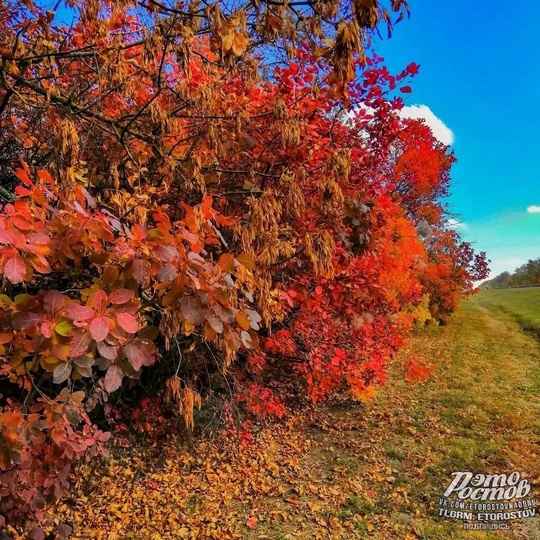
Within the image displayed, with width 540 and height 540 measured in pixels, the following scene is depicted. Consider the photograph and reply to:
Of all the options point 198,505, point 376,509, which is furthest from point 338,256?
point 198,505

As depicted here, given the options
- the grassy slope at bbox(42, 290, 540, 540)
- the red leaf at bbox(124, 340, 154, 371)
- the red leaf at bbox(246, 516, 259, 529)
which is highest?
the red leaf at bbox(124, 340, 154, 371)

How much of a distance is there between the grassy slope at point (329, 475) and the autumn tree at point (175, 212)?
942 millimetres

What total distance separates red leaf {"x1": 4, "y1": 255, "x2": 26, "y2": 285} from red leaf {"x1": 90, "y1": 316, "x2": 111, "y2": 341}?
0.98 ft

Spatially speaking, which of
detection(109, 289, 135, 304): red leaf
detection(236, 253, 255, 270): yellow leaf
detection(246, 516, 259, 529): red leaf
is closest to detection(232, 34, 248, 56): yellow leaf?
detection(236, 253, 255, 270): yellow leaf

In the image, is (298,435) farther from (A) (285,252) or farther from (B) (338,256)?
(A) (285,252)

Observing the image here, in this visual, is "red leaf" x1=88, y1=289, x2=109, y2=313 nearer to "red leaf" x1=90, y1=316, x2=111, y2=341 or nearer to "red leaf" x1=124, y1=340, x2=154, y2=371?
"red leaf" x1=90, y1=316, x2=111, y2=341

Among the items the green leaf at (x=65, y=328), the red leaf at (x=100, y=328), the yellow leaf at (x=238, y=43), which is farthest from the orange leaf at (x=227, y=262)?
the yellow leaf at (x=238, y=43)

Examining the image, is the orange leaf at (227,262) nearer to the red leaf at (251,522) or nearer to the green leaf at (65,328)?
the green leaf at (65,328)

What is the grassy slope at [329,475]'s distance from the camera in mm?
5191

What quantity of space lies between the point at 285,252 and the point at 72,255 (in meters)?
2.43

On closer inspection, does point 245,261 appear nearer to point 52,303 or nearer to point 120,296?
point 120,296

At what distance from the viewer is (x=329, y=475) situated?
6.55 meters

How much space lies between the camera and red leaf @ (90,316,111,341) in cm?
148

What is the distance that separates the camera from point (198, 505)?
554 cm
